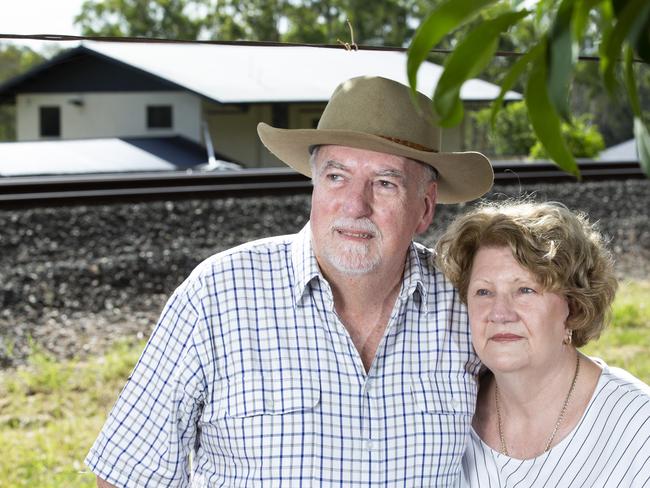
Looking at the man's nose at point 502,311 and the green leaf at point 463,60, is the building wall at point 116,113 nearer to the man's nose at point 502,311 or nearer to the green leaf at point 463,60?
the man's nose at point 502,311

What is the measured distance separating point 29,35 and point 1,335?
3641 mm

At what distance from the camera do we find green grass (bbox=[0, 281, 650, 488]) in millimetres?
4125

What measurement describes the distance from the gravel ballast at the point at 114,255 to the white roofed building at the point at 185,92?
7.89 meters

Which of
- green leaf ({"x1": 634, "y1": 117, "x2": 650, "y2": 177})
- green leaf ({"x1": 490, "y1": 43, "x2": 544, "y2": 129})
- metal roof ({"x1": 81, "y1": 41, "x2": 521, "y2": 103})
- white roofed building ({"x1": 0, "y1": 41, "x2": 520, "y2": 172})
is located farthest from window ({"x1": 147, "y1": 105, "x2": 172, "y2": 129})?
green leaf ({"x1": 634, "y1": 117, "x2": 650, "y2": 177})

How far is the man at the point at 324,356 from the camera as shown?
2244mm

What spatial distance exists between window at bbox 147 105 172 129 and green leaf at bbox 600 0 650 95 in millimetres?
24395

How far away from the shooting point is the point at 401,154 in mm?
2334

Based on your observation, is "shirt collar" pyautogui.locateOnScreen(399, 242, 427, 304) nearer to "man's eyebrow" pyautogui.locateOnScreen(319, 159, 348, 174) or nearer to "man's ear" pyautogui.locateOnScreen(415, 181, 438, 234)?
"man's ear" pyautogui.locateOnScreen(415, 181, 438, 234)

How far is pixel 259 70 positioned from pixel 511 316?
691 inches

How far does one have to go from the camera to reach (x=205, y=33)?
149 feet

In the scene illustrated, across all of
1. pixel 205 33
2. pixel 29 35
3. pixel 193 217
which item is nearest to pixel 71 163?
pixel 193 217

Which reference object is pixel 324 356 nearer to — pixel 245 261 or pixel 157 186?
pixel 245 261

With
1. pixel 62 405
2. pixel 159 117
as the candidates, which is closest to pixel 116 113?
pixel 159 117

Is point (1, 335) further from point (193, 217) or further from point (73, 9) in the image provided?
point (73, 9)
